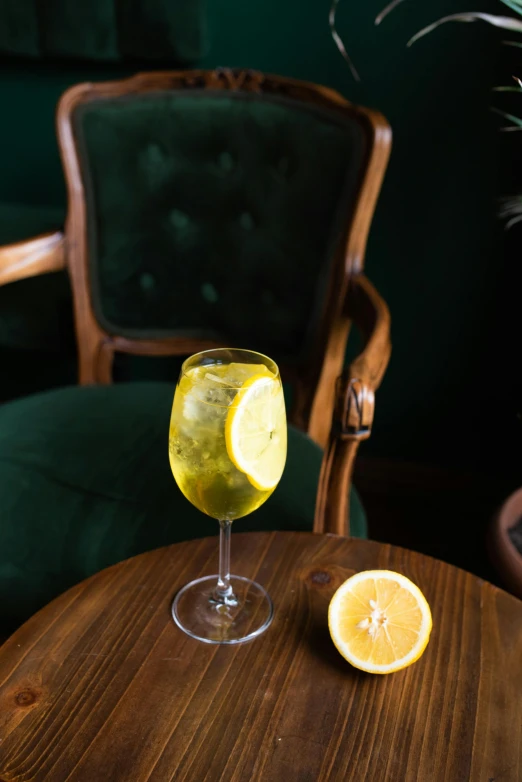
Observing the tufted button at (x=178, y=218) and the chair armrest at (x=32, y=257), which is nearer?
the chair armrest at (x=32, y=257)

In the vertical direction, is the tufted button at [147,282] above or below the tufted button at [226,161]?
below

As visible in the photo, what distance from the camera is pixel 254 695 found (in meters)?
0.63

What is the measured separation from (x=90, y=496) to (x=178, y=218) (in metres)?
0.55

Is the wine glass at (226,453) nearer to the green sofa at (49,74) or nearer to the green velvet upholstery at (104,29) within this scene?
the green sofa at (49,74)

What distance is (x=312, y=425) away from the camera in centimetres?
124

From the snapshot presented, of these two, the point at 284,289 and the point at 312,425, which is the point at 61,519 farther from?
the point at 284,289

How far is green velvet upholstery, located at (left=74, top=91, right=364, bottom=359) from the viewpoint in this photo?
48.9 inches

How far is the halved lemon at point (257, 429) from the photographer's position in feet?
2.03

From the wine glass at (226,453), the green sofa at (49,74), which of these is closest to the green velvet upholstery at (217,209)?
the green sofa at (49,74)

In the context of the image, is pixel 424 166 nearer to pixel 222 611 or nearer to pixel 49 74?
pixel 49 74

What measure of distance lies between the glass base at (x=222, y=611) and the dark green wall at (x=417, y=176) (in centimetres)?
101

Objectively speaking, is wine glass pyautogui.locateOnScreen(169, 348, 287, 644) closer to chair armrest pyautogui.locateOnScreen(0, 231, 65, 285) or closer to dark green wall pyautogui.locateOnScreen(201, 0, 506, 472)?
chair armrest pyautogui.locateOnScreen(0, 231, 65, 285)

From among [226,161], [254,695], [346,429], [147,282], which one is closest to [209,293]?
[147,282]

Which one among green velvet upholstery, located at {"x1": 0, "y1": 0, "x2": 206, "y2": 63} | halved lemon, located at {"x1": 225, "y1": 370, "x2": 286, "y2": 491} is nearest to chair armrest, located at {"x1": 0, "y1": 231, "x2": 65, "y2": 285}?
green velvet upholstery, located at {"x1": 0, "y1": 0, "x2": 206, "y2": 63}
